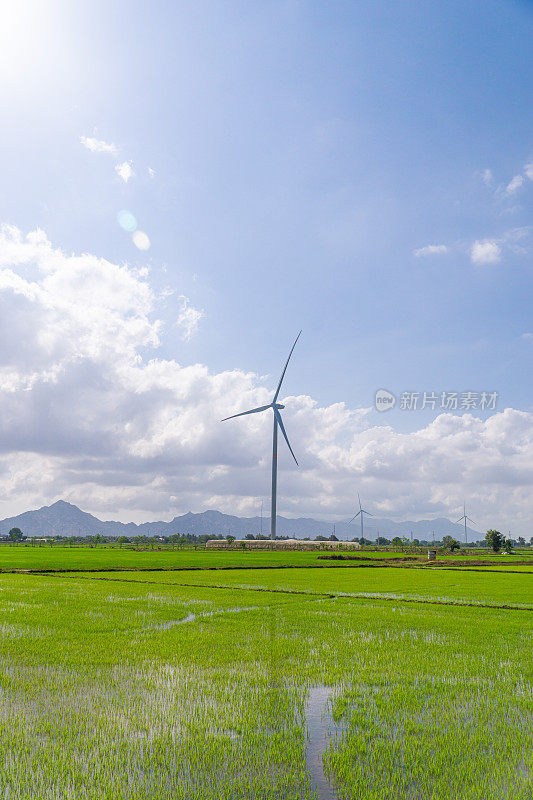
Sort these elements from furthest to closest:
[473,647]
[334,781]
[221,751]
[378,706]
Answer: [473,647] < [378,706] < [221,751] < [334,781]

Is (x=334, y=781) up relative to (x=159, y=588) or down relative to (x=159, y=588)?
up

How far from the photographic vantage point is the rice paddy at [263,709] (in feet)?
19.9

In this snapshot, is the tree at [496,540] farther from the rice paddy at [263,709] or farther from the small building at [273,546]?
the rice paddy at [263,709]

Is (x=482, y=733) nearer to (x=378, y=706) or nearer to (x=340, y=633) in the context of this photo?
(x=378, y=706)

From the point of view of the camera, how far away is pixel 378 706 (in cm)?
874

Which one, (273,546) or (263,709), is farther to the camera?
(273,546)

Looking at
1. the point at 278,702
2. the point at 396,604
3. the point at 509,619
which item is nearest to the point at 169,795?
the point at 278,702

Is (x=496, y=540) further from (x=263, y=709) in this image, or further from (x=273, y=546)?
(x=263, y=709)

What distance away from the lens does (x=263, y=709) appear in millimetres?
8477

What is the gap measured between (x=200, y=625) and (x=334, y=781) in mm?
11221

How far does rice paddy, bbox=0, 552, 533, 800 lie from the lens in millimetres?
6074

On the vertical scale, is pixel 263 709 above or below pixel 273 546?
above

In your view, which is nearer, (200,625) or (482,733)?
(482,733)

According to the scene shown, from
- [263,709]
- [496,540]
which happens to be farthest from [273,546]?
[263,709]
